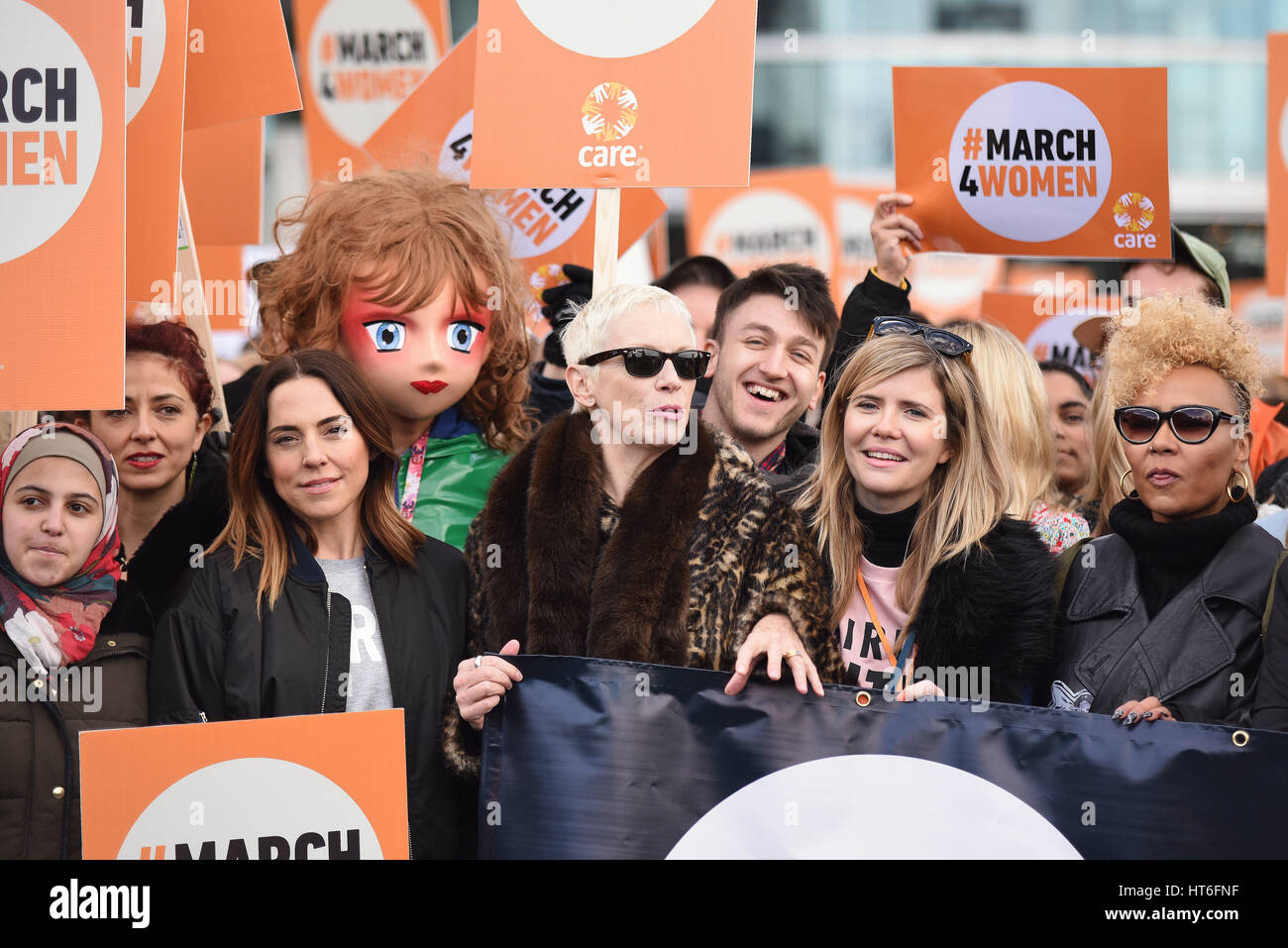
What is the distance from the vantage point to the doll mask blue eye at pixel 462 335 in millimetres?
4371

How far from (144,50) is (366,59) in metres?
2.38

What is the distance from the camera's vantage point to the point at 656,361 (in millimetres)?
3604

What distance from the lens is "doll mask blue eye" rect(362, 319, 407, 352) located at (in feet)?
14.2

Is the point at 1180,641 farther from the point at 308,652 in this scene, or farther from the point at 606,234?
the point at 308,652

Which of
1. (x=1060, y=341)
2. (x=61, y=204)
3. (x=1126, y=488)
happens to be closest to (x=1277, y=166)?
(x=1060, y=341)

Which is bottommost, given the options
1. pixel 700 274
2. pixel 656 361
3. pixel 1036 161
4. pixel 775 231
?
pixel 656 361

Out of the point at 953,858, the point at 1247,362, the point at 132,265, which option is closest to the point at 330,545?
the point at 132,265

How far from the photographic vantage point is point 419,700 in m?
3.65

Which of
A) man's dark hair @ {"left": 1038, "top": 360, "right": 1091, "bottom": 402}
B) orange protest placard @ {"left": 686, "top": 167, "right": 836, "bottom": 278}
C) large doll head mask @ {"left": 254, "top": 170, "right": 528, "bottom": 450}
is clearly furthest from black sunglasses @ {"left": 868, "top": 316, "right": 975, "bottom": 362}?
orange protest placard @ {"left": 686, "top": 167, "right": 836, "bottom": 278}

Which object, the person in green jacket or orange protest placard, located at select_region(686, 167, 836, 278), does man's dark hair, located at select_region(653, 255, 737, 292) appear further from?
orange protest placard, located at select_region(686, 167, 836, 278)

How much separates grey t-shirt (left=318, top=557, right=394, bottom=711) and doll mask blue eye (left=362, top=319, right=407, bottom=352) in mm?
825

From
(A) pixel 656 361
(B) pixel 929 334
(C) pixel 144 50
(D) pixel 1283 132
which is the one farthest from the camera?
(D) pixel 1283 132

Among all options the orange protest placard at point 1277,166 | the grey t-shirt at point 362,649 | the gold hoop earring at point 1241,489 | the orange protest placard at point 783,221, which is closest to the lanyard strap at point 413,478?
the grey t-shirt at point 362,649

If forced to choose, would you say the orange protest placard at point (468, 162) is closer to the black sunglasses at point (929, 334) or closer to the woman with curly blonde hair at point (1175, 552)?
the black sunglasses at point (929, 334)
